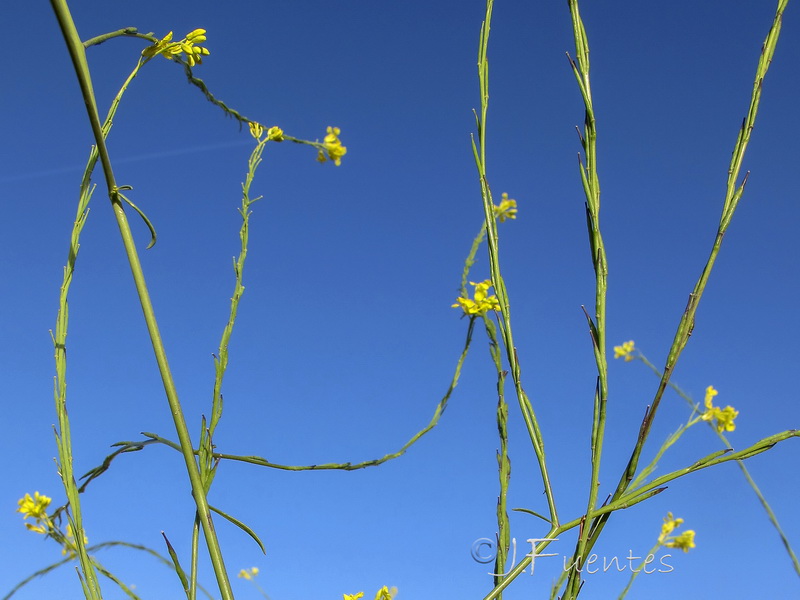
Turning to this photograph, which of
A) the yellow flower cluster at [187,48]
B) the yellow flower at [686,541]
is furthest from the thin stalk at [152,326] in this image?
the yellow flower at [686,541]

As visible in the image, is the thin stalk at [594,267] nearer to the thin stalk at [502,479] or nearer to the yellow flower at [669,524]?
the thin stalk at [502,479]

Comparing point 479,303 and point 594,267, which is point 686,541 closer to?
point 479,303

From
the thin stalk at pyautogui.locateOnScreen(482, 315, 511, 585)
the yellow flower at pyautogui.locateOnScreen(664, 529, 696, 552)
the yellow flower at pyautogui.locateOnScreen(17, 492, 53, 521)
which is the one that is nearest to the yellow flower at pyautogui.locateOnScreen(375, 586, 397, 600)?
the thin stalk at pyautogui.locateOnScreen(482, 315, 511, 585)

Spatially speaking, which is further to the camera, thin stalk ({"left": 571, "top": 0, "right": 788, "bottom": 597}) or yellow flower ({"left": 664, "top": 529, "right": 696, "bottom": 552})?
yellow flower ({"left": 664, "top": 529, "right": 696, "bottom": 552})

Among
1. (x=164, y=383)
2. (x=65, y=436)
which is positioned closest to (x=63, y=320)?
(x=65, y=436)

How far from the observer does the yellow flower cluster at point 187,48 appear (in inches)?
29.6

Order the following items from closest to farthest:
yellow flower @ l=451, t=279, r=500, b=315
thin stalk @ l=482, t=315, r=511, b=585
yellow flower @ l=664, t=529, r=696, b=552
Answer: thin stalk @ l=482, t=315, r=511, b=585 → yellow flower @ l=451, t=279, r=500, b=315 → yellow flower @ l=664, t=529, r=696, b=552

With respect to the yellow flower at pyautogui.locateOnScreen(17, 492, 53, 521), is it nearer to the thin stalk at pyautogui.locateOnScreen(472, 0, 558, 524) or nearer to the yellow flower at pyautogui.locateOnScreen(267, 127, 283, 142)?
the yellow flower at pyautogui.locateOnScreen(267, 127, 283, 142)

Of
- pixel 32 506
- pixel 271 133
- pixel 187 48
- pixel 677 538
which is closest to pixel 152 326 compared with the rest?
pixel 187 48

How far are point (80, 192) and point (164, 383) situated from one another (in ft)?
1.03

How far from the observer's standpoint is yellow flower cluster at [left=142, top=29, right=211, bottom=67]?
0.75 metres

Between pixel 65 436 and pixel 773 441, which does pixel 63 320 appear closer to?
pixel 65 436

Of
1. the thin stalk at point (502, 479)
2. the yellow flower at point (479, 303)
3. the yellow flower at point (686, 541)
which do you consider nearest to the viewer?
the thin stalk at point (502, 479)

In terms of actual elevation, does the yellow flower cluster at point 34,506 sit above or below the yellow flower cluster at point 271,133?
below
